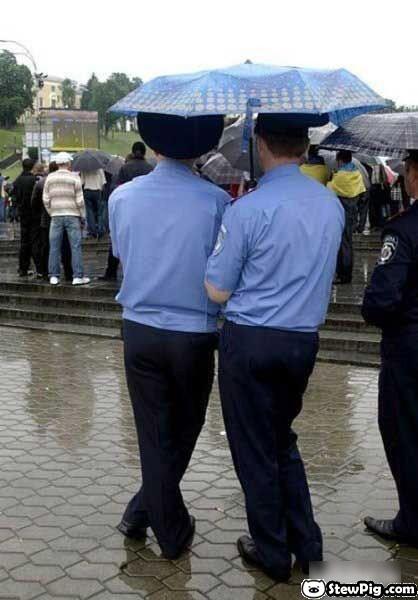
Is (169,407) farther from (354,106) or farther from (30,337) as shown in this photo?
(30,337)

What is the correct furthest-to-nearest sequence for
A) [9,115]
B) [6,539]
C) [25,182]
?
[9,115] → [25,182] → [6,539]

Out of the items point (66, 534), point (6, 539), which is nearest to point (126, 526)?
point (66, 534)

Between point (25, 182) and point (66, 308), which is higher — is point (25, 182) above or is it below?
above

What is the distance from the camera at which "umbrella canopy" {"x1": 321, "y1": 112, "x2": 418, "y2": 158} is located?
3504 millimetres

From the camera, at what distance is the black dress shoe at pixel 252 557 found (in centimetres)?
346

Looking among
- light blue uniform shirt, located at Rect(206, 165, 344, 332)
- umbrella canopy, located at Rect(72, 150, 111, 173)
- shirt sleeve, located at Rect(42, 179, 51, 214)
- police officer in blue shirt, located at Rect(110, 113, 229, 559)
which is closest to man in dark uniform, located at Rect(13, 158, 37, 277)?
shirt sleeve, located at Rect(42, 179, 51, 214)

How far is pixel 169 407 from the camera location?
11.6 feet

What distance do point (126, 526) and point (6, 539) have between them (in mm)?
594

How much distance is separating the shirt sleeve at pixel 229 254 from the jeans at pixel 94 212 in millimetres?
12825

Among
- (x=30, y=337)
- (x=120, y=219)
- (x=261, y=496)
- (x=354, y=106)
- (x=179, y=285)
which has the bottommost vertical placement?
(x=30, y=337)

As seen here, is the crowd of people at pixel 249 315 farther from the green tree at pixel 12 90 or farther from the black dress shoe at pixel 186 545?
the green tree at pixel 12 90

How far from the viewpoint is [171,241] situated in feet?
11.1

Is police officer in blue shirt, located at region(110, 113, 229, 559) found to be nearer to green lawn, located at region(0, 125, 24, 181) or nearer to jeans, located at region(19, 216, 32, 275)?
jeans, located at region(19, 216, 32, 275)

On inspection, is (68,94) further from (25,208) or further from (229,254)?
(229,254)
